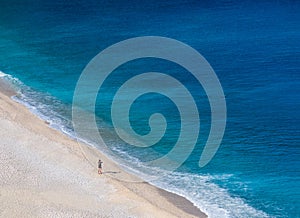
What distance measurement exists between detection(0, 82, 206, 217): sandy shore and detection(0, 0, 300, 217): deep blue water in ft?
10.4

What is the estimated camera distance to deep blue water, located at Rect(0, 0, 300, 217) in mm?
59625

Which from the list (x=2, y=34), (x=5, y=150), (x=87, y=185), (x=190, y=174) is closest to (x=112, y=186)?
(x=87, y=185)

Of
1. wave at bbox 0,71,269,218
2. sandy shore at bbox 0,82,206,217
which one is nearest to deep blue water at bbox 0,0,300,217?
wave at bbox 0,71,269,218

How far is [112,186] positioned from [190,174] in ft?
27.6

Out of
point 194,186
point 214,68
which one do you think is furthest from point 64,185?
point 214,68

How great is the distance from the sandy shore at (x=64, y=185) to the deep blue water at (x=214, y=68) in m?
3.16

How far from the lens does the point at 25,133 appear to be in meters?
66.8

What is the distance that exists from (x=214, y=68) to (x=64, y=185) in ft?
122

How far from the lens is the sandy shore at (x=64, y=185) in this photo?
171 feet

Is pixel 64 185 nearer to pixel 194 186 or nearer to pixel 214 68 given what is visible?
pixel 194 186

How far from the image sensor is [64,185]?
56.4 meters

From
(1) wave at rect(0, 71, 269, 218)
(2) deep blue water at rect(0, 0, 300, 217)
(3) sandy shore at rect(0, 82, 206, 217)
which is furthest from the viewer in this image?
(2) deep blue water at rect(0, 0, 300, 217)

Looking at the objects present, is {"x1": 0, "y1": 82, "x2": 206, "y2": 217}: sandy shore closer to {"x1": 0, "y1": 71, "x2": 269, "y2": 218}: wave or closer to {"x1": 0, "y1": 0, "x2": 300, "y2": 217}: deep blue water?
{"x1": 0, "y1": 71, "x2": 269, "y2": 218}: wave

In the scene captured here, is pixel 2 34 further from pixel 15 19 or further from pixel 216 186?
pixel 216 186
